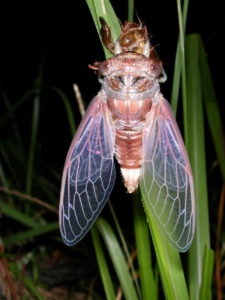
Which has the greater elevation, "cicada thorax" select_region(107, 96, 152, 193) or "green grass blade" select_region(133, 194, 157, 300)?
Result: "cicada thorax" select_region(107, 96, 152, 193)

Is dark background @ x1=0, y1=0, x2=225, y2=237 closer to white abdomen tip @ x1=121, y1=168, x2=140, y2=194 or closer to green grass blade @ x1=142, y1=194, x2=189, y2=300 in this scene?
white abdomen tip @ x1=121, y1=168, x2=140, y2=194

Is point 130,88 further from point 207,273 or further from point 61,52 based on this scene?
point 61,52

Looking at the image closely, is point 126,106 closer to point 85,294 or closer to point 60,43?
point 85,294

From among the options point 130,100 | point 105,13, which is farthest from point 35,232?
point 105,13

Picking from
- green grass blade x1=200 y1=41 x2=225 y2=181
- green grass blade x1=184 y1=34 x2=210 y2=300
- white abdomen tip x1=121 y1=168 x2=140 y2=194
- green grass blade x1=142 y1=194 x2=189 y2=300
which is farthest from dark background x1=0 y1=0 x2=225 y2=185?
green grass blade x1=142 y1=194 x2=189 y2=300

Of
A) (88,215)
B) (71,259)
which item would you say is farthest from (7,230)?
(88,215)
